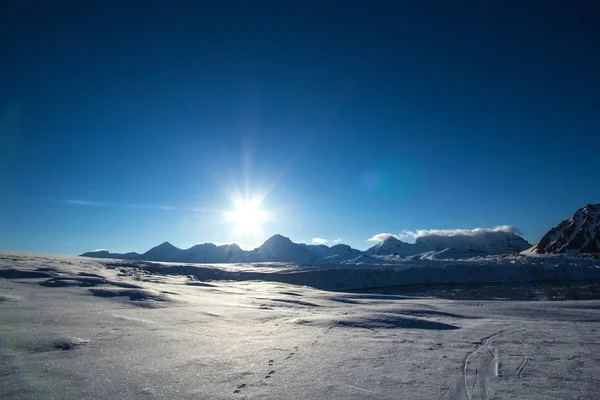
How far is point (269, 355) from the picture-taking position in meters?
4.55

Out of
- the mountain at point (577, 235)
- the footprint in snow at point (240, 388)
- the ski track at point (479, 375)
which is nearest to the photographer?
the footprint in snow at point (240, 388)

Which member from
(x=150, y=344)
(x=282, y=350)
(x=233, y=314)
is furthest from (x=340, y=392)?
(x=233, y=314)

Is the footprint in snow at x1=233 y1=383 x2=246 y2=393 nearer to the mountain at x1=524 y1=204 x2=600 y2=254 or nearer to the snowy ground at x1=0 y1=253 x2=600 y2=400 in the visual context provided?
the snowy ground at x1=0 y1=253 x2=600 y2=400

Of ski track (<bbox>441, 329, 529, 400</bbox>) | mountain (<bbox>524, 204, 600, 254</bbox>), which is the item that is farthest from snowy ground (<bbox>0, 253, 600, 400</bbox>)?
mountain (<bbox>524, 204, 600, 254</bbox>)

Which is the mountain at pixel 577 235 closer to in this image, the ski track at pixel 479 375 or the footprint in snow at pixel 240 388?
the ski track at pixel 479 375

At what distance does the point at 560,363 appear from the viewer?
467 centimetres

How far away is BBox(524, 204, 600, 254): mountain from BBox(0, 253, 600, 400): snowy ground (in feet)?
450

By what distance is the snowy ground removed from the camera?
3.31 metres

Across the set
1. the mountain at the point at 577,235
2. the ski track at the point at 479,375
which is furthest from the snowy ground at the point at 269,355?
the mountain at the point at 577,235

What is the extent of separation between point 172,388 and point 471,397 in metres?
3.17

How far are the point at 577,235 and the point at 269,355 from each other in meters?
151

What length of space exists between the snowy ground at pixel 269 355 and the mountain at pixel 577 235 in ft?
450

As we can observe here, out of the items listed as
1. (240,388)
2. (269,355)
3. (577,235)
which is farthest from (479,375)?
(577,235)

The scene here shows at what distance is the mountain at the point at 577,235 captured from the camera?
360ft
